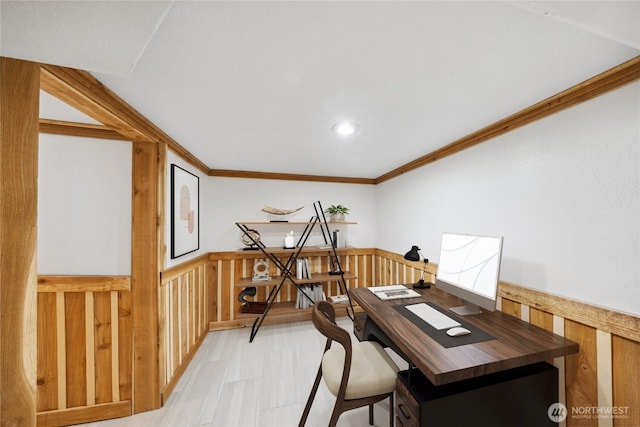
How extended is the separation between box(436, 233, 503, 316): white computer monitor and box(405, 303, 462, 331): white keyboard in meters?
0.17

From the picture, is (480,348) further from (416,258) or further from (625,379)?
(416,258)

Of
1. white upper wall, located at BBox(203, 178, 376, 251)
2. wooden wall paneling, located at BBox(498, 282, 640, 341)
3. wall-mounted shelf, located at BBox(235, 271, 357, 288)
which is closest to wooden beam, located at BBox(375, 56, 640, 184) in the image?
wooden wall paneling, located at BBox(498, 282, 640, 341)

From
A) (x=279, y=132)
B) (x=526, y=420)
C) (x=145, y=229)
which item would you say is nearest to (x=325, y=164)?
(x=279, y=132)

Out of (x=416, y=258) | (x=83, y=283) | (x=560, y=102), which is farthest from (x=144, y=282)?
(x=560, y=102)

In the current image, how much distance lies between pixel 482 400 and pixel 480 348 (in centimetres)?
23

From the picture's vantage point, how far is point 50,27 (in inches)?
21.4

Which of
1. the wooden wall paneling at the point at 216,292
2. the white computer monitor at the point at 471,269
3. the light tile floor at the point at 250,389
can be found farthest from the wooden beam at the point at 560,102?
the wooden wall paneling at the point at 216,292

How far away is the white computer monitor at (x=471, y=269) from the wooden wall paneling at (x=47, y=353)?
9.20ft

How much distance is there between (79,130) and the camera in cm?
162

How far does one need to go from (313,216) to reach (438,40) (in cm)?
259

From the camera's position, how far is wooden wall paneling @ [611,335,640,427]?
0.98 m

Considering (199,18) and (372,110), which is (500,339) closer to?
(372,110)

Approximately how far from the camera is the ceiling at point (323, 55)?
1.88 feet

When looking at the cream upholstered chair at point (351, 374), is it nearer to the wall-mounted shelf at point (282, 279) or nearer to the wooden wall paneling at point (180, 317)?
the wooden wall paneling at point (180, 317)
